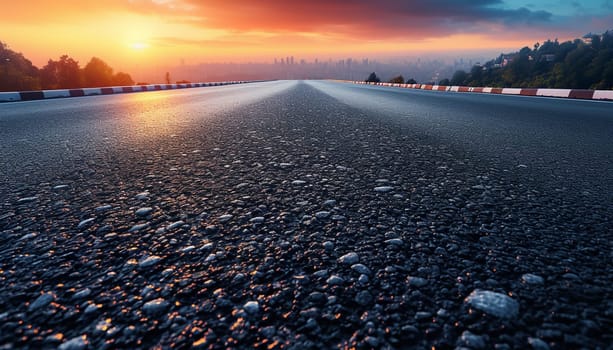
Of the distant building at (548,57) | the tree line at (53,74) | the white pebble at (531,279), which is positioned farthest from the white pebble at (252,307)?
the distant building at (548,57)

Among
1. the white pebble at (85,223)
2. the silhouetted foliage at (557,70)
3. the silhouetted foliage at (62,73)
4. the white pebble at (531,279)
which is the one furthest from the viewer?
the silhouetted foliage at (557,70)

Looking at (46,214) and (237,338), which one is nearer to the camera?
(237,338)

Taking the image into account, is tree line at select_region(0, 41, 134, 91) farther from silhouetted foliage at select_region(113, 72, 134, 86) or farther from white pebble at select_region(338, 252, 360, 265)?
white pebble at select_region(338, 252, 360, 265)

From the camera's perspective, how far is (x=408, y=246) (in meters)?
1.18

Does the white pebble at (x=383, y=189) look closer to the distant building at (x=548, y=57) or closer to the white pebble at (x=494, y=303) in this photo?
the white pebble at (x=494, y=303)

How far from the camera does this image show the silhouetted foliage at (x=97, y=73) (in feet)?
212

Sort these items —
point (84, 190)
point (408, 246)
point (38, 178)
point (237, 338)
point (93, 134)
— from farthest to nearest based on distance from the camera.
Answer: point (93, 134) < point (38, 178) < point (84, 190) < point (408, 246) < point (237, 338)

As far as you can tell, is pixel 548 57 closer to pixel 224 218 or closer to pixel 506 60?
→ pixel 506 60

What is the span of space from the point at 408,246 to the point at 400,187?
76 cm

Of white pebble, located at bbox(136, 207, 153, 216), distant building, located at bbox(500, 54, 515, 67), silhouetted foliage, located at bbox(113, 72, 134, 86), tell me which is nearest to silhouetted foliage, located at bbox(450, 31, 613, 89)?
distant building, located at bbox(500, 54, 515, 67)

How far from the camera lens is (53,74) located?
60.2 metres

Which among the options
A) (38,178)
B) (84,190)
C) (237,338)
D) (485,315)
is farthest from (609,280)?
(38,178)

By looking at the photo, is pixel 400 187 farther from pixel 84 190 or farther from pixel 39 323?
pixel 84 190

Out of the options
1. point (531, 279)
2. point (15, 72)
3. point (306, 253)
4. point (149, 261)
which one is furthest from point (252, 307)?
point (15, 72)
